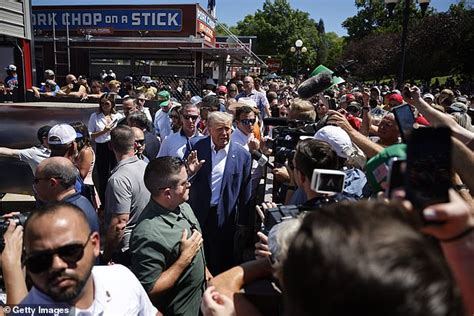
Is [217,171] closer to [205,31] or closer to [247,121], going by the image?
Answer: [247,121]

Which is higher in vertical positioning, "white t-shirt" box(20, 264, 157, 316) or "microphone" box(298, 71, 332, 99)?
"microphone" box(298, 71, 332, 99)

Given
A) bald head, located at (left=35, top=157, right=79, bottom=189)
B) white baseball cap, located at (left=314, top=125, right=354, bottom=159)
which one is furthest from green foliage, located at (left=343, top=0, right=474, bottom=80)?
bald head, located at (left=35, top=157, right=79, bottom=189)

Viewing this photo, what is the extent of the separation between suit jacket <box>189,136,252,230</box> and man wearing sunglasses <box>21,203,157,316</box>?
1971mm

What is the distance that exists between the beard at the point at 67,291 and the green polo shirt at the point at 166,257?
615 millimetres

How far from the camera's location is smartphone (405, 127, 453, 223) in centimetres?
97

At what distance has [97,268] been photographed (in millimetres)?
2006

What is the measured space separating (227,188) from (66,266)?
235cm

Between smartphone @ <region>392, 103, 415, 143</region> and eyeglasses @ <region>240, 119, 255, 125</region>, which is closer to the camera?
smartphone @ <region>392, 103, 415, 143</region>

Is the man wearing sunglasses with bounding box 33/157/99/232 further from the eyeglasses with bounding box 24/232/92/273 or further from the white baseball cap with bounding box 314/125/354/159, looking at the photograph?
the white baseball cap with bounding box 314/125/354/159

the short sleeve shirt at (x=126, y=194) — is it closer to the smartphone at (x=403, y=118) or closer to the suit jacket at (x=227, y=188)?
the suit jacket at (x=227, y=188)

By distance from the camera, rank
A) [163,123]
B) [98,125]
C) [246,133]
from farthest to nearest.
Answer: [163,123] < [98,125] < [246,133]

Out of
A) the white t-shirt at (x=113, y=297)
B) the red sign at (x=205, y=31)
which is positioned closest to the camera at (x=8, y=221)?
the white t-shirt at (x=113, y=297)

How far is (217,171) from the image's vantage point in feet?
13.1

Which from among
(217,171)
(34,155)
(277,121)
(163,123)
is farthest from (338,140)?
(163,123)
